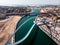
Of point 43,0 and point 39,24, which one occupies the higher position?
point 39,24

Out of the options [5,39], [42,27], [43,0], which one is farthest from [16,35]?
[43,0]

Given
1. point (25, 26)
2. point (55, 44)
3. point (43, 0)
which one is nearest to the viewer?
point (55, 44)

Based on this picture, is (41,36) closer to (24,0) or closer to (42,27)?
(42,27)

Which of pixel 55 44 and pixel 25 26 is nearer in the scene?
pixel 55 44

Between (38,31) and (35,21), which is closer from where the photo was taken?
(38,31)

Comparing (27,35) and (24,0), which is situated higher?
(27,35)

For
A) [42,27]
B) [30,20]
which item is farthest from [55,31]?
[30,20]

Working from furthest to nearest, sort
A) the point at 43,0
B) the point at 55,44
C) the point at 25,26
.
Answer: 1. the point at 43,0
2. the point at 25,26
3. the point at 55,44

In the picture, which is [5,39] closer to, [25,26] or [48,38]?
[25,26]
